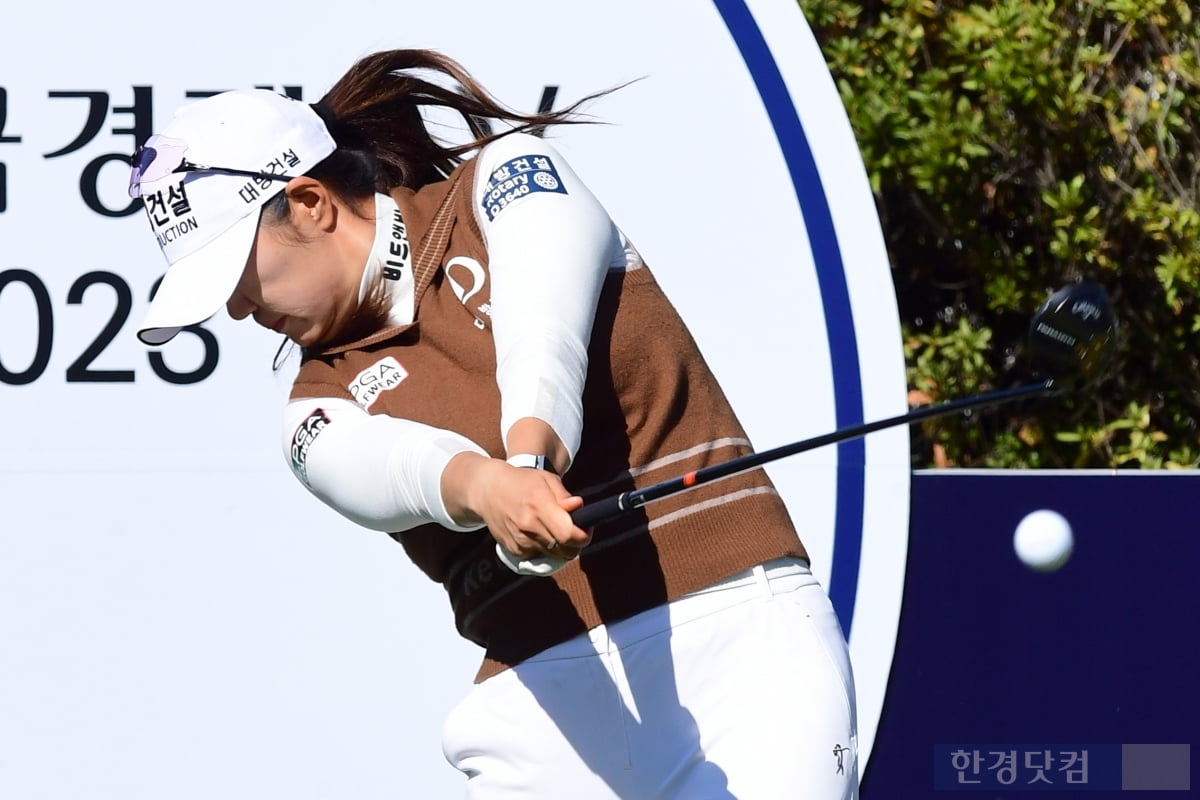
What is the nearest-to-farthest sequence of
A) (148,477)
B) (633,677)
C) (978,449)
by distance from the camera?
(633,677) < (148,477) < (978,449)

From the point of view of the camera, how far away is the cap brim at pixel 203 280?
1.81 meters

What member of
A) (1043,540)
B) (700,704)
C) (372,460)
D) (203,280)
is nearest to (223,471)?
(203,280)

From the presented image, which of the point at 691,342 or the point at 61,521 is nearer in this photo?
the point at 691,342

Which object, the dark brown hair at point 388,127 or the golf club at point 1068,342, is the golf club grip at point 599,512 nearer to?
the golf club at point 1068,342

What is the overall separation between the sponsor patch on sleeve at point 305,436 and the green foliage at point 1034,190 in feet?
6.89

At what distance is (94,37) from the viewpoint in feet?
9.46

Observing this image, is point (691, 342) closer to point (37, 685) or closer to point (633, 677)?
point (633, 677)

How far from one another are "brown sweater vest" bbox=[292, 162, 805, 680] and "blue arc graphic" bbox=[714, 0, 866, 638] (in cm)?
105

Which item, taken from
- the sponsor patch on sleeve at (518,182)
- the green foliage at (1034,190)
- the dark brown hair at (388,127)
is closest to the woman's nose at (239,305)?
the dark brown hair at (388,127)

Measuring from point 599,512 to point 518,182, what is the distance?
0.40 meters

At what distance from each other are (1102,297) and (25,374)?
75.2 inches

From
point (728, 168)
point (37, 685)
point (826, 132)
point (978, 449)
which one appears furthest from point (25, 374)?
point (978, 449)

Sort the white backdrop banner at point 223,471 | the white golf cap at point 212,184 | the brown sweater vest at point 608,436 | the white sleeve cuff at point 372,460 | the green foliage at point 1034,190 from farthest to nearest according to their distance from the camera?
the green foliage at point 1034,190 → the white backdrop banner at point 223,471 → the white golf cap at point 212,184 → the brown sweater vest at point 608,436 → the white sleeve cuff at point 372,460

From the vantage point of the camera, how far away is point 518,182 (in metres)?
1.71
